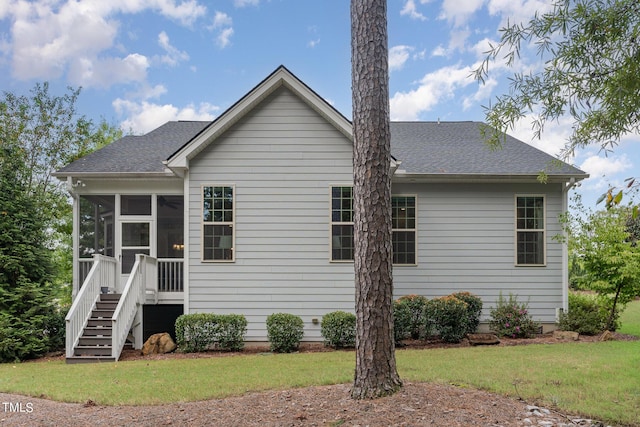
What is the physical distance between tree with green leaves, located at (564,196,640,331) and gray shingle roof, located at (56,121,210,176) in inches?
376

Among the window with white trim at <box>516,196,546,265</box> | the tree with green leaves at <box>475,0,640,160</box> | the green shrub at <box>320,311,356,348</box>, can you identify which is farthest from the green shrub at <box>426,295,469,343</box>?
the tree with green leaves at <box>475,0,640,160</box>

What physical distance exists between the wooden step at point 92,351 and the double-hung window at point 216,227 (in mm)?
2641

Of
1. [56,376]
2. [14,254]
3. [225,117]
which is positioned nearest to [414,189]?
[225,117]

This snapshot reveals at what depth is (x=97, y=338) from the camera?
33.2 feet

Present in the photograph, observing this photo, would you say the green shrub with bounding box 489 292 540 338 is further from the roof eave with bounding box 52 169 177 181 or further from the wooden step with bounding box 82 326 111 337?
the wooden step with bounding box 82 326 111 337

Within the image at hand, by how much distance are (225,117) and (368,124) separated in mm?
6223

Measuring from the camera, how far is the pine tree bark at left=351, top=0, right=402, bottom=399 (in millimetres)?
5121

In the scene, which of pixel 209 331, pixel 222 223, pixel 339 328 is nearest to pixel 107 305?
pixel 209 331

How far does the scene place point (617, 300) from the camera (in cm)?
1173

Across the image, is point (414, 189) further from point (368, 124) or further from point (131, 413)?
point (131, 413)

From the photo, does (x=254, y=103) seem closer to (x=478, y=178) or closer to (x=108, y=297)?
(x=108, y=297)

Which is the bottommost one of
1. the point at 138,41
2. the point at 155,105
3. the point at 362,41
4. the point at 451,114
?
the point at 362,41

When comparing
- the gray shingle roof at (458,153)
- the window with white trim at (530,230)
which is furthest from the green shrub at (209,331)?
the window with white trim at (530,230)

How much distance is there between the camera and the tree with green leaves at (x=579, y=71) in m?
5.59
